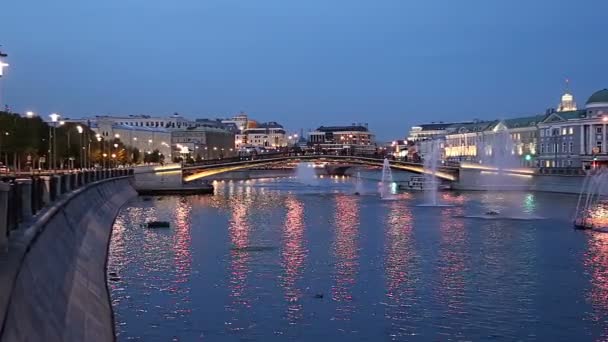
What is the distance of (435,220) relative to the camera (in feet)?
154

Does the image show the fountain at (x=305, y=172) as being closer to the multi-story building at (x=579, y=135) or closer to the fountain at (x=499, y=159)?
the fountain at (x=499, y=159)

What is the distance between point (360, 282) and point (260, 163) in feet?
259

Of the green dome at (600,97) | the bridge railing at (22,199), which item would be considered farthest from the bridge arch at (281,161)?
the bridge railing at (22,199)

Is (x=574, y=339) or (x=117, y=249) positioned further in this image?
(x=117, y=249)

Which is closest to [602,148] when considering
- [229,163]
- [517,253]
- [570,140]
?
[570,140]

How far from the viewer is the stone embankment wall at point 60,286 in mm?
10180

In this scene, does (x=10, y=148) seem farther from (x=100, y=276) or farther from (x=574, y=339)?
(x=574, y=339)

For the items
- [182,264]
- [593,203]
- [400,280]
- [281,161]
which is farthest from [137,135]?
[400,280]

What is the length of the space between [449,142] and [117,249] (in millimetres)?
161923

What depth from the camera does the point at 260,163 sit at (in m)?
102

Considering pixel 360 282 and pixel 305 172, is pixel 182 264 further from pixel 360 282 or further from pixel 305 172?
pixel 305 172

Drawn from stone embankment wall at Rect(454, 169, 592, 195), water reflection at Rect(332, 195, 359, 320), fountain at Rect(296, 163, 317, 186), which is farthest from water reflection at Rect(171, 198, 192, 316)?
fountain at Rect(296, 163, 317, 186)

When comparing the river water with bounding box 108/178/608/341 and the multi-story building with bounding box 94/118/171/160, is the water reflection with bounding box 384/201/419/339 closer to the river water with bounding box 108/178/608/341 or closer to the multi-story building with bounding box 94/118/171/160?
the river water with bounding box 108/178/608/341

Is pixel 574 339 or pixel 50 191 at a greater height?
pixel 50 191
